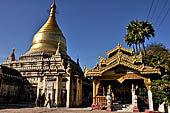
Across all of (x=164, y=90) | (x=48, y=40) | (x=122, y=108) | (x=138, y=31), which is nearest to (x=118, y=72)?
(x=122, y=108)

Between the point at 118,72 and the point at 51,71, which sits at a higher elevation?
the point at 51,71

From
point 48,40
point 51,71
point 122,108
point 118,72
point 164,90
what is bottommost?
point 122,108

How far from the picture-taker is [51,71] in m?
26.4

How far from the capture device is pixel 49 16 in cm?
4519

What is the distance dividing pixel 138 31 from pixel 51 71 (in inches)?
733

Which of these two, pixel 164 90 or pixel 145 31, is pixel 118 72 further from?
pixel 145 31

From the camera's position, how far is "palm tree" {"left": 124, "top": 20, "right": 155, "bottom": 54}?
31.2m

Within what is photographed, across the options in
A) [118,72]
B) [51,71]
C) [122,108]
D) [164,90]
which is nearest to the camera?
[164,90]

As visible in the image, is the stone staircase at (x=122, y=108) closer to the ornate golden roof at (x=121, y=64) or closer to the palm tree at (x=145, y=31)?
the ornate golden roof at (x=121, y=64)

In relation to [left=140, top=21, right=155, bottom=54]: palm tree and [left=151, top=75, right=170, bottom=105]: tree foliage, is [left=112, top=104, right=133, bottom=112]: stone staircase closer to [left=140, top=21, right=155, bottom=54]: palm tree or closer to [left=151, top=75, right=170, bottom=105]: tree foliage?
[left=151, top=75, right=170, bottom=105]: tree foliage

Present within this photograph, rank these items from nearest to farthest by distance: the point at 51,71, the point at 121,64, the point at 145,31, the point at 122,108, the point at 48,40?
the point at 122,108, the point at 121,64, the point at 51,71, the point at 145,31, the point at 48,40

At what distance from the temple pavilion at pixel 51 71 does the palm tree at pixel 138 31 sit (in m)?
12.7

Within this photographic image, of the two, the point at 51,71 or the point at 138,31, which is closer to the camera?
the point at 51,71

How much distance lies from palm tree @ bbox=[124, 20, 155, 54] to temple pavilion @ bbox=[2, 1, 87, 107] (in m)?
12.7
